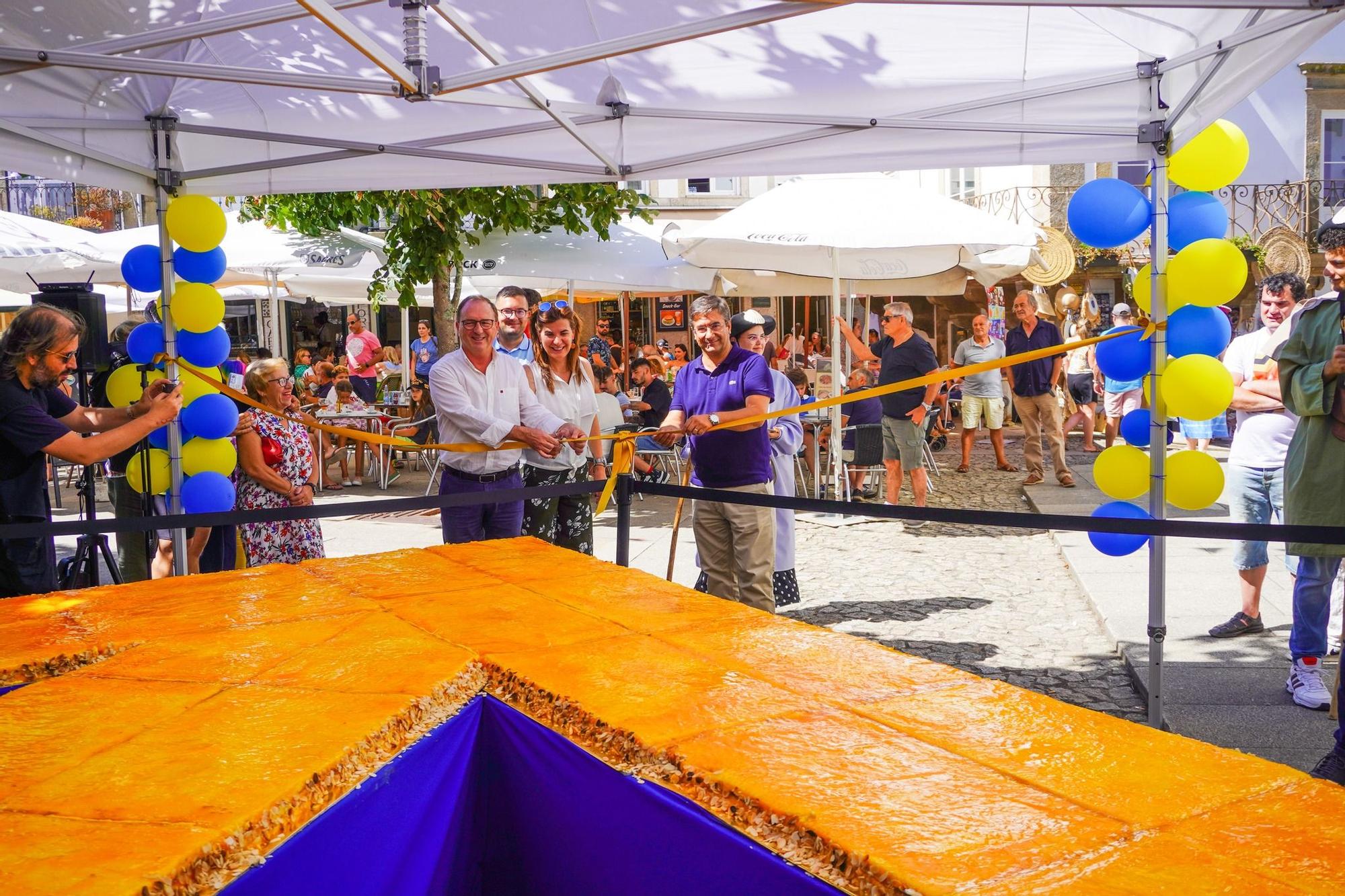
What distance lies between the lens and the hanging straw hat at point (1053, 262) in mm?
16016

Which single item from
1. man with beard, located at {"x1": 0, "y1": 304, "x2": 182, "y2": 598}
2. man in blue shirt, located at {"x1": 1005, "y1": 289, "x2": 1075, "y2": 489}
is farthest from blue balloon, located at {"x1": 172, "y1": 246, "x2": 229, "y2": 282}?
man in blue shirt, located at {"x1": 1005, "y1": 289, "x2": 1075, "y2": 489}

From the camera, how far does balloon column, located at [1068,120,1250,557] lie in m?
4.45

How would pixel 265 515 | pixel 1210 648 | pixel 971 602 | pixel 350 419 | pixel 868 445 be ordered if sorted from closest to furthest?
pixel 265 515 < pixel 1210 648 < pixel 971 602 < pixel 868 445 < pixel 350 419

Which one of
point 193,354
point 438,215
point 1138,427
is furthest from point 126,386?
point 438,215

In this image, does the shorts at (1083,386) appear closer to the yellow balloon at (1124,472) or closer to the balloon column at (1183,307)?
the balloon column at (1183,307)

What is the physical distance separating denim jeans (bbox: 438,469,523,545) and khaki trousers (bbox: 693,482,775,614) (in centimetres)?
92

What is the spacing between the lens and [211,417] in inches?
217

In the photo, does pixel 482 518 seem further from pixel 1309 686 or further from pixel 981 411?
pixel 981 411

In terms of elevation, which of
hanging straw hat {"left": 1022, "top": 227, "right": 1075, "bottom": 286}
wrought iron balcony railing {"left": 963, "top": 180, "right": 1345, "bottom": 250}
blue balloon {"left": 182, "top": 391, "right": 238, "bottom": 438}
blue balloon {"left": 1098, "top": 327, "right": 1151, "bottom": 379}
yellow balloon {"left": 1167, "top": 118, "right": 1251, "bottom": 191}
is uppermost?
wrought iron balcony railing {"left": 963, "top": 180, "right": 1345, "bottom": 250}

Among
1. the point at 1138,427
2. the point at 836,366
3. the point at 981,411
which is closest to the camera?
the point at 1138,427

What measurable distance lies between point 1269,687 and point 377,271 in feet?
34.9

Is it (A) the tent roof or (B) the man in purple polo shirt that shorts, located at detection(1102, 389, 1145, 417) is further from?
(B) the man in purple polo shirt

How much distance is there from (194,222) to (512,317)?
1743 millimetres

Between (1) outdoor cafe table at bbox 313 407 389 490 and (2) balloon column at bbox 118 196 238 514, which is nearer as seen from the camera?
(2) balloon column at bbox 118 196 238 514
